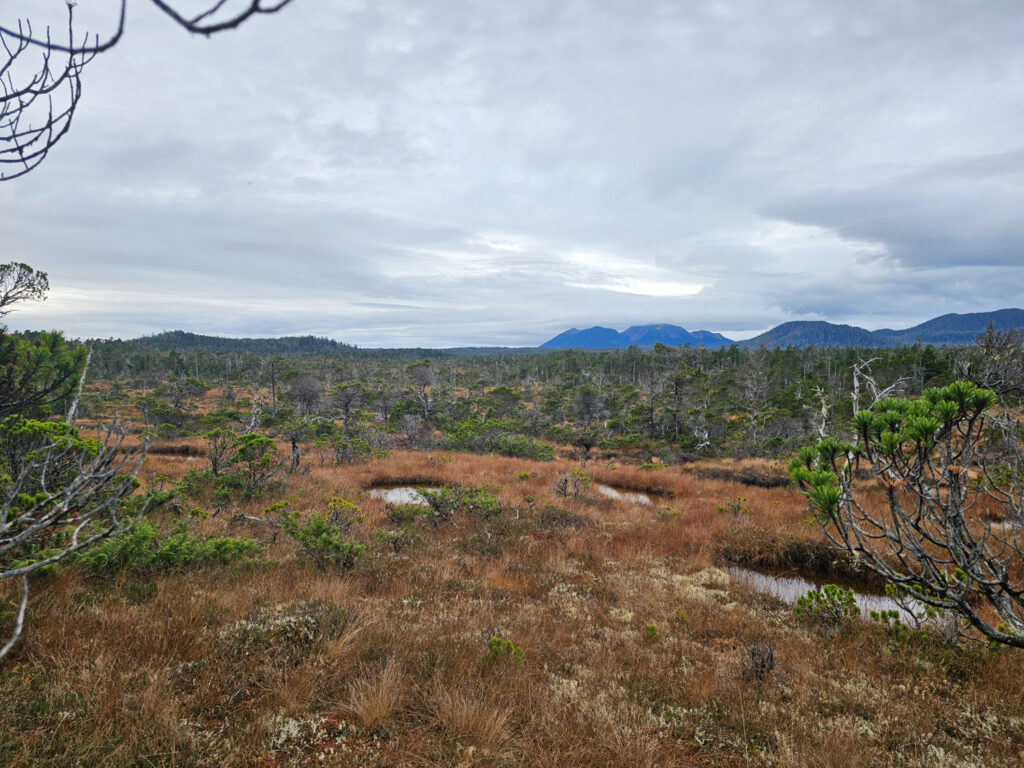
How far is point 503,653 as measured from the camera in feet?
14.0

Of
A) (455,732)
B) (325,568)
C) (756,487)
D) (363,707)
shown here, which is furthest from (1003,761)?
(756,487)

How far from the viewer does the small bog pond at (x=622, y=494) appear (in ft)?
47.4

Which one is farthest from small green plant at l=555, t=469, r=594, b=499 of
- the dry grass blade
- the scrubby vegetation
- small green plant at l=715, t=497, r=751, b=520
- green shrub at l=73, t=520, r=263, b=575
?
the dry grass blade

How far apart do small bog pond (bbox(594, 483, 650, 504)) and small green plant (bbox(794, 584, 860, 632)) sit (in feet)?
26.8

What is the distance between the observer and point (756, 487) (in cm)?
1556

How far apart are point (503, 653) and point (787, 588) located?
6182mm

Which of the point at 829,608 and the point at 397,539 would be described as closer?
the point at 829,608

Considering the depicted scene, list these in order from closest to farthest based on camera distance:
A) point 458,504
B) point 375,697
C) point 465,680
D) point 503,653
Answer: point 375,697 → point 465,680 → point 503,653 → point 458,504

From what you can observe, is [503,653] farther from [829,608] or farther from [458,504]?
[458,504]

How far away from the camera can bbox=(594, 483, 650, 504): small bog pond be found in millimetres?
14433

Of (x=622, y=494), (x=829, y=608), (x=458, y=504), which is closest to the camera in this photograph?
(x=829, y=608)

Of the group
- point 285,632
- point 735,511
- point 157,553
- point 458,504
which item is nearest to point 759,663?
point 285,632

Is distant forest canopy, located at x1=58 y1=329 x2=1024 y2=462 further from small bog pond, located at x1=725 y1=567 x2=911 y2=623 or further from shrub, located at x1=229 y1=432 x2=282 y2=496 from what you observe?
small bog pond, located at x1=725 y1=567 x2=911 y2=623

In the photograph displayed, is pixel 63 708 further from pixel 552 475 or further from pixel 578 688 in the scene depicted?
pixel 552 475
